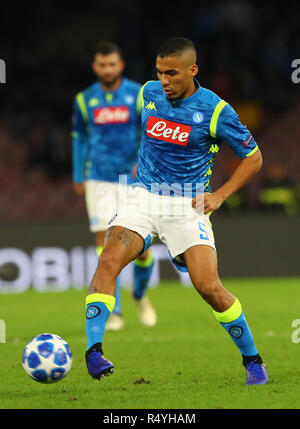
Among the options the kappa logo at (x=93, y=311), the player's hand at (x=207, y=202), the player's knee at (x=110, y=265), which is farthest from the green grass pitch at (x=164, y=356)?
the player's hand at (x=207, y=202)

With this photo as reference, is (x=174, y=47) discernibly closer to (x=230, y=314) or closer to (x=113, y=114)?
(x=230, y=314)

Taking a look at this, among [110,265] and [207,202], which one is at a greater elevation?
[207,202]

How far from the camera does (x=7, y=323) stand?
9156 mm

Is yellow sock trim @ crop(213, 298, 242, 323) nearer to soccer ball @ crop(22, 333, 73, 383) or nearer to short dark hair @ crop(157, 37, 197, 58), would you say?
soccer ball @ crop(22, 333, 73, 383)

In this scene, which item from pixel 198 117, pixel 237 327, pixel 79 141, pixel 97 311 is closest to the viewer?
pixel 97 311

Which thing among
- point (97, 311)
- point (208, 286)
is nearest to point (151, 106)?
point (208, 286)

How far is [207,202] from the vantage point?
5.62m

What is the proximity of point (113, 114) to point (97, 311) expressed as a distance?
3535 millimetres

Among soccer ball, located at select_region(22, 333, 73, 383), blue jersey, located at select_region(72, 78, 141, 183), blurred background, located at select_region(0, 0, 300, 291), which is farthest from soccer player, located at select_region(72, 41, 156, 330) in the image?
blurred background, located at select_region(0, 0, 300, 291)

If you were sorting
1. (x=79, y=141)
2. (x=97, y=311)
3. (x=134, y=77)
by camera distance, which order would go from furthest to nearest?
1. (x=134, y=77)
2. (x=79, y=141)
3. (x=97, y=311)

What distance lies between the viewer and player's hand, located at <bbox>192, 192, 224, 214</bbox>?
220 inches

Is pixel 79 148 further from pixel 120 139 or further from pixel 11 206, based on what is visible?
pixel 11 206

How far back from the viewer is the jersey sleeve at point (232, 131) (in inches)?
220
